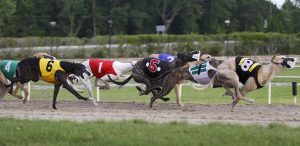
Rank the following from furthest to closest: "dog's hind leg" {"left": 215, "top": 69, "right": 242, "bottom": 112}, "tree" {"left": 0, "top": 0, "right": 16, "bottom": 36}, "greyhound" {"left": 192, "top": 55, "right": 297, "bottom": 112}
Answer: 1. "tree" {"left": 0, "top": 0, "right": 16, "bottom": 36}
2. "greyhound" {"left": 192, "top": 55, "right": 297, "bottom": 112}
3. "dog's hind leg" {"left": 215, "top": 69, "right": 242, "bottom": 112}

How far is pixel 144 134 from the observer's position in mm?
11789

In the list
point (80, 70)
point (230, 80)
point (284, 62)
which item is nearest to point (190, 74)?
point (230, 80)

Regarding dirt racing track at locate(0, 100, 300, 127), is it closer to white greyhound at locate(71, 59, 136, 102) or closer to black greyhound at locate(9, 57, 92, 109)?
black greyhound at locate(9, 57, 92, 109)

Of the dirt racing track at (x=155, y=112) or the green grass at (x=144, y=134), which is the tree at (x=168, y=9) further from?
the green grass at (x=144, y=134)

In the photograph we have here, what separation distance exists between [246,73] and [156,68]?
7.99 feet

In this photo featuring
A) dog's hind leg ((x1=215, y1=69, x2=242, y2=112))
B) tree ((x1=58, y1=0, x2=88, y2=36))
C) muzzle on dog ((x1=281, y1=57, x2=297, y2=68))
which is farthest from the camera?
tree ((x1=58, y1=0, x2=88, y2=36))

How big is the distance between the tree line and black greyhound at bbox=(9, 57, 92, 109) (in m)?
50.4

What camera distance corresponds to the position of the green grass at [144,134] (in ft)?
37.1

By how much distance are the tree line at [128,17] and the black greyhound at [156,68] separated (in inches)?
1937

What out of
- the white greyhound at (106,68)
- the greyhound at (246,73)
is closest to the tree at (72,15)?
the white greyhound at (106,68)

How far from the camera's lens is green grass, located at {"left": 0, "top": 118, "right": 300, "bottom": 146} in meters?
11.3

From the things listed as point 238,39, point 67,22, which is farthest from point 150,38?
point 67,22

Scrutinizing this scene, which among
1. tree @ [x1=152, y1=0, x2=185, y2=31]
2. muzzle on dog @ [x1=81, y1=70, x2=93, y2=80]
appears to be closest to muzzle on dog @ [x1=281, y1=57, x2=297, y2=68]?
muzzle on dog @ [x1=81, y1=70, x2=93, y2=80]

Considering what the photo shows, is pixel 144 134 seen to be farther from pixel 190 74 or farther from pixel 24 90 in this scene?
pixel 24 90
